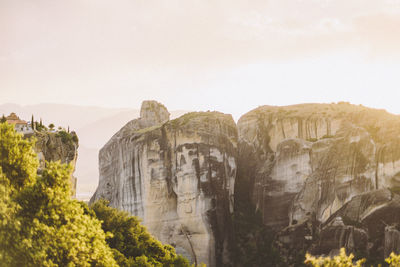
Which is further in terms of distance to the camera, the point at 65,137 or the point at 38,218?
the point at 65,137

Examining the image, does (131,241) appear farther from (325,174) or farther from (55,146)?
(325,174)

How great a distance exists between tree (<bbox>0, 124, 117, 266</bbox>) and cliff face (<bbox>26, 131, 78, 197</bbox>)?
102ft

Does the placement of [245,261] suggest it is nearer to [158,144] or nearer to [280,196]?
[280,196]

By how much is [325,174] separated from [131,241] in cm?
3758

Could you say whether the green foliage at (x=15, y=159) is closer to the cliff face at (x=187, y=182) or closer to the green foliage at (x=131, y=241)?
the green foliage at (x=131, y=241)

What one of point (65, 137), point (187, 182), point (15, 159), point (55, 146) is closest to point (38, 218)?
point (15, 159)

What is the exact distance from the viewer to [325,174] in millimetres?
66000

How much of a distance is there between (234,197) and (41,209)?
180 ft

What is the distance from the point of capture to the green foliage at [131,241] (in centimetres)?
3443

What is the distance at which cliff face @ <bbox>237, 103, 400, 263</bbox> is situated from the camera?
198 feet

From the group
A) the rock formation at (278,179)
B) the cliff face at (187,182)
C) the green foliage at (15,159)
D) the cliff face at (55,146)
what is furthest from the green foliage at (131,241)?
the rock formation at (278,179)

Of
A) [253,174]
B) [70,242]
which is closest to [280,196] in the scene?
[253,174]

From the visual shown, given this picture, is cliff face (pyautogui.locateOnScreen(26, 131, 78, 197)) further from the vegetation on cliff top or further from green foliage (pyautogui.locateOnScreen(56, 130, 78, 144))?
the vegetation on cliff top

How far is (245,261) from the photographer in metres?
68.1
